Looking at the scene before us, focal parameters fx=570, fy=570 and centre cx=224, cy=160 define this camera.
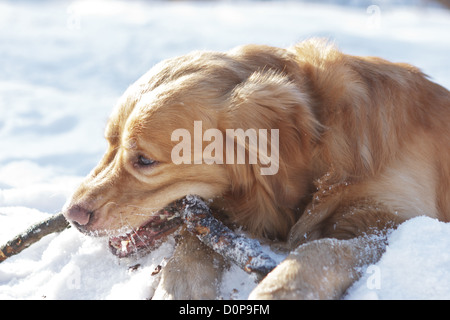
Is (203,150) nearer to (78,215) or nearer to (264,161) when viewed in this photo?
(264,161)

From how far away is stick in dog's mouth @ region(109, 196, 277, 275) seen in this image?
7.98 feet

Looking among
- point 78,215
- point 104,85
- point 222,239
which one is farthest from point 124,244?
point 104,85

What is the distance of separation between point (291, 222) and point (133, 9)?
11.1 m

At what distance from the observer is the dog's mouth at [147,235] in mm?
2842

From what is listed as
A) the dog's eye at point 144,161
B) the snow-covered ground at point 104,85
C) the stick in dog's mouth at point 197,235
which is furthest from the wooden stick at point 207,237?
the dog's eye at point 144,161

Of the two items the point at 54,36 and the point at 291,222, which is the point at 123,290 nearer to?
the point at 291,222

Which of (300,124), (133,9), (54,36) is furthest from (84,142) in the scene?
(133,9)

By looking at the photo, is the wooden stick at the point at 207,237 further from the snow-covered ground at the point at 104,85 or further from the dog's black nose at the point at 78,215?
the dog's black nose at the point at 78,215

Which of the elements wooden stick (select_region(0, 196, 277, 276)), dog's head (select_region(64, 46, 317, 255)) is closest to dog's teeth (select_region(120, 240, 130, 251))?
dog's head (select_region(64, 46, 317, 255))

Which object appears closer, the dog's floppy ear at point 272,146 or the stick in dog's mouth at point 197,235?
the stick in dog's mouth at point 197,235

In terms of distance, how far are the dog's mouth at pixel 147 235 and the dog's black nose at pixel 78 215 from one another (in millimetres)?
218

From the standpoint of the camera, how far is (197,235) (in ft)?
9.02

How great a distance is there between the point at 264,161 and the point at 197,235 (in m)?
0.48
